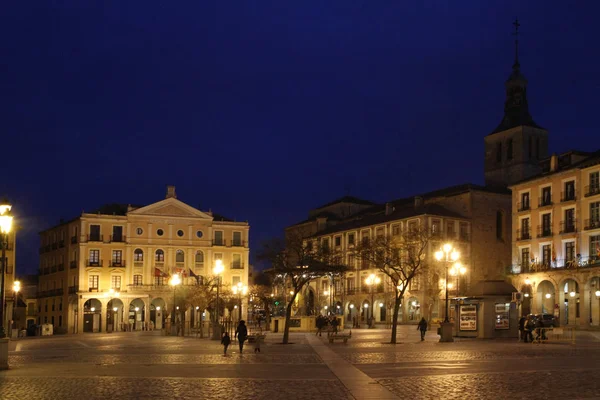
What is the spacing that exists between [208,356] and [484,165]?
73.8 meters

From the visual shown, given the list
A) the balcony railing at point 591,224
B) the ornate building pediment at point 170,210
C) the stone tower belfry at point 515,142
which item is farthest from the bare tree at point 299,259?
the stone tower belfry at point 515,142

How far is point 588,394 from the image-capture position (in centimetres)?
1536

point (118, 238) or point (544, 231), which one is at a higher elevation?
Result: point (544, 231)

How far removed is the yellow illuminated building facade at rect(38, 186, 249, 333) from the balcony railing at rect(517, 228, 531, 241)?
105ft


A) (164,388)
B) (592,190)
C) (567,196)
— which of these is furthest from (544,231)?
(164,388)

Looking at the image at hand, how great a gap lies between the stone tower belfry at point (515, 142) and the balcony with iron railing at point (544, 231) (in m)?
23.2

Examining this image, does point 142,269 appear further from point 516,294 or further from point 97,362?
point 97,362

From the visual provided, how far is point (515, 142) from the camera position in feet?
299

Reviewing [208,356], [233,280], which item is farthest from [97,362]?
[233,280]

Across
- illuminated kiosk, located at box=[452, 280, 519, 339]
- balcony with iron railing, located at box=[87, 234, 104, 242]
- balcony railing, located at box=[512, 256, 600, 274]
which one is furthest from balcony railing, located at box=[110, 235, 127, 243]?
illuminated kiosk, located at box=[452, 280, 519, 339]

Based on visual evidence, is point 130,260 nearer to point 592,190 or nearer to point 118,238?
point 118,238

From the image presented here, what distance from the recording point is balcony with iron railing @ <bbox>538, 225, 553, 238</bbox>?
6519cm

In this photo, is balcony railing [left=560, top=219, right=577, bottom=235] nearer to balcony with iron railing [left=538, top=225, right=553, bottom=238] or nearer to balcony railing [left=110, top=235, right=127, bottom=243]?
balcony with iron railing [left=538, top=225, right=553, bottom=238]

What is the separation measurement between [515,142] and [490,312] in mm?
54133
